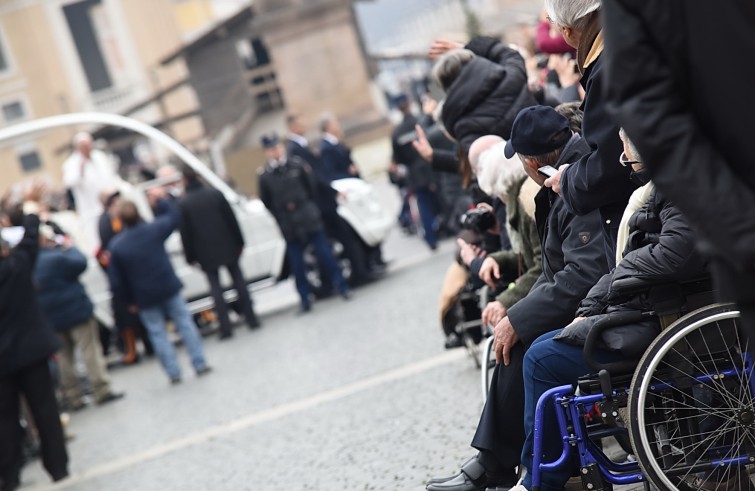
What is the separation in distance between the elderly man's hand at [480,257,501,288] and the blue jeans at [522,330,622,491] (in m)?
1.55

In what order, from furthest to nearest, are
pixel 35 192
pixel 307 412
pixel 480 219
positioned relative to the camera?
pixel 35 192
pixel 307 412
pixel 480 219

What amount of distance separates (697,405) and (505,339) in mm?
967

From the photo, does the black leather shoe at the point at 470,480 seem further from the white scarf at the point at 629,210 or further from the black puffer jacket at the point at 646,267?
the white scarf at the point at 629,210

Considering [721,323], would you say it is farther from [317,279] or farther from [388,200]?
[388,200]

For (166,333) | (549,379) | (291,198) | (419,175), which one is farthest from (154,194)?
(549,379)

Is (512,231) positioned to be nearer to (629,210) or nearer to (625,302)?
(629,210)

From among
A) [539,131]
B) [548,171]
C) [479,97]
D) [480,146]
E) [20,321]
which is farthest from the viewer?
[20,321]

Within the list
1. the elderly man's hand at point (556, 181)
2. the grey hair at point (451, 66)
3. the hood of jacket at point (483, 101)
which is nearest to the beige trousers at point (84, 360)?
the grey hair at point (451, 66)

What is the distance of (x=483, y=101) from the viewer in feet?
23.0

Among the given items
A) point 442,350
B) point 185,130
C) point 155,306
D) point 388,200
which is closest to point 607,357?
point 442,350

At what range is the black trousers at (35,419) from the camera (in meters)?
9.43

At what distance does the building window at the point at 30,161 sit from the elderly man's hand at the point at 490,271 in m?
58.8

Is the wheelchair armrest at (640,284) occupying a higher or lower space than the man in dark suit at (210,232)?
higher

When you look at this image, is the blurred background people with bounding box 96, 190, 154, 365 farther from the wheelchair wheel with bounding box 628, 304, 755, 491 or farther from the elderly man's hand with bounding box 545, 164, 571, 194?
the wheelchair wheel with bounding box 628, 304, 755, 491
